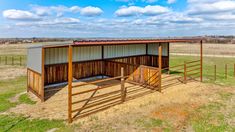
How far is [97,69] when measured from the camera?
39.9 feet

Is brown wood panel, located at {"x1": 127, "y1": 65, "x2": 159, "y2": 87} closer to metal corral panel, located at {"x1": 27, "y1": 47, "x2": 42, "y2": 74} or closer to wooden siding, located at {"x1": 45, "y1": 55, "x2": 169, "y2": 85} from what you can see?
wooden siding, located at {"x1": 45, "y1": 55, "x2": 169, "y2": 85}

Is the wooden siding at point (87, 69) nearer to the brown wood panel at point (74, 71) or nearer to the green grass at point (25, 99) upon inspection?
the brown wood panel at point (74, 71)

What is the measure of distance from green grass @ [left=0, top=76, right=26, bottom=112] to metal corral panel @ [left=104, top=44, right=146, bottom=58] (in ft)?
18.0

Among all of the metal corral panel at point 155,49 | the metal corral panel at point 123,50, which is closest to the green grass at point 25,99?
the metal corral panel at point 123,50

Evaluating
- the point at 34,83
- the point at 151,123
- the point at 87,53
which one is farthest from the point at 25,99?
the point at 151,123

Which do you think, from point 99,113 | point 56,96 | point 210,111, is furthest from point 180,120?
point 56,96

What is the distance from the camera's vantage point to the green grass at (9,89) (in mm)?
7934

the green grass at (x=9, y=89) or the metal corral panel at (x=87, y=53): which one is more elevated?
the metal corral panel at (x=87, y=53)

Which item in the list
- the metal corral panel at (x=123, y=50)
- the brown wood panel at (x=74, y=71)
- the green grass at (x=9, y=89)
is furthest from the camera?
the metal corral panel at (x=123, y=50)

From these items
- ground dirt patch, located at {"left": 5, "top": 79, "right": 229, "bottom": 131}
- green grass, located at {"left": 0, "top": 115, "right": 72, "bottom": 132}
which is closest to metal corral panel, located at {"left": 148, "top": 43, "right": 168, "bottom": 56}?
ground dirt patch, located at {"left": 5, "top": 79, "right": 229, "bottom": 131}

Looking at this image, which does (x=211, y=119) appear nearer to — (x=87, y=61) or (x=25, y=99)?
(x=87, y=61)

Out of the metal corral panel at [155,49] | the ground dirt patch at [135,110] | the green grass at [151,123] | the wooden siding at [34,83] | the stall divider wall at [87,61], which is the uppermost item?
the metal corral panel at [155,49]

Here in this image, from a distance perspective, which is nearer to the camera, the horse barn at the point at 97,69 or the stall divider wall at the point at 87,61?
the horse barn at the point at 97,69

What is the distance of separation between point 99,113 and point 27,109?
288cm
